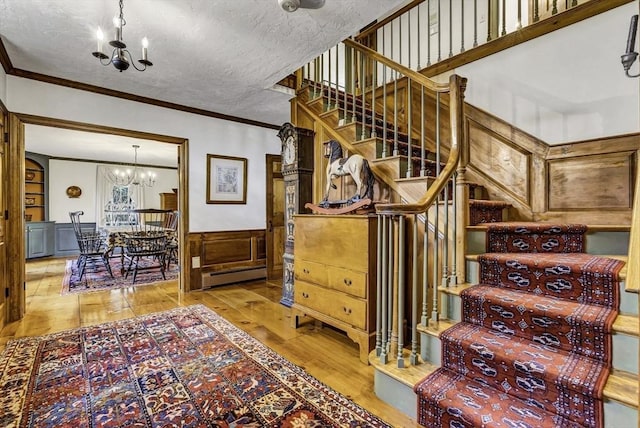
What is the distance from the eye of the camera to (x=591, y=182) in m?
2.29

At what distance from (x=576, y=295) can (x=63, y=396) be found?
2894 mm

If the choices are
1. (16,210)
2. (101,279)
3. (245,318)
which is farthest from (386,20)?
(101,279)

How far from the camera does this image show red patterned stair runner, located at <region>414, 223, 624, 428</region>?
1243mm

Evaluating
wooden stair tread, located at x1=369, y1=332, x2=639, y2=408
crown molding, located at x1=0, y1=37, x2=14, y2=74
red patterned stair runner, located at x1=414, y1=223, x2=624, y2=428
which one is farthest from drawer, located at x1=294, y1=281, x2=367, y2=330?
crown molding, located at x1=0, y1=37, x2=14, y2=74

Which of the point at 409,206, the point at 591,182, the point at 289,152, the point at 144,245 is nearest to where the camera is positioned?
the point at 409,206

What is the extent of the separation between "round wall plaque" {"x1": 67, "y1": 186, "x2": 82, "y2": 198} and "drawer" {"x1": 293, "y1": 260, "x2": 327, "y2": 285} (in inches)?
314

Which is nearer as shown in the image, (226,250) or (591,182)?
(591,182)

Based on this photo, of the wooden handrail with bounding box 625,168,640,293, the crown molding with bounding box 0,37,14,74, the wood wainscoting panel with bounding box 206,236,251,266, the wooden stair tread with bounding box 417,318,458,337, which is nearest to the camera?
the wooden handrail with bounding box 625,168,640,293

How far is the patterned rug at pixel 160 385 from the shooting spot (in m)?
1.58

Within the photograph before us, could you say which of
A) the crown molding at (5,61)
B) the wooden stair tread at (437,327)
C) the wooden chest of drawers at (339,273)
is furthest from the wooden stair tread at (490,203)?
the crown molding at (5,61)

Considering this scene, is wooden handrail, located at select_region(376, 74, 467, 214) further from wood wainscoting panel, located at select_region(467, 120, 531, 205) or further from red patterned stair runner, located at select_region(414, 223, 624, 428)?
wood wainscoting panel, located at select_region(467, 120, 531, 205)

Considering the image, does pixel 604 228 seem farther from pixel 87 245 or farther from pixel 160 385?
pixel 87 245

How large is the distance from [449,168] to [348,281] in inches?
43.7

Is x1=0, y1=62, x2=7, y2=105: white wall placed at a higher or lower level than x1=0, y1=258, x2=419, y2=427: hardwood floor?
higher
